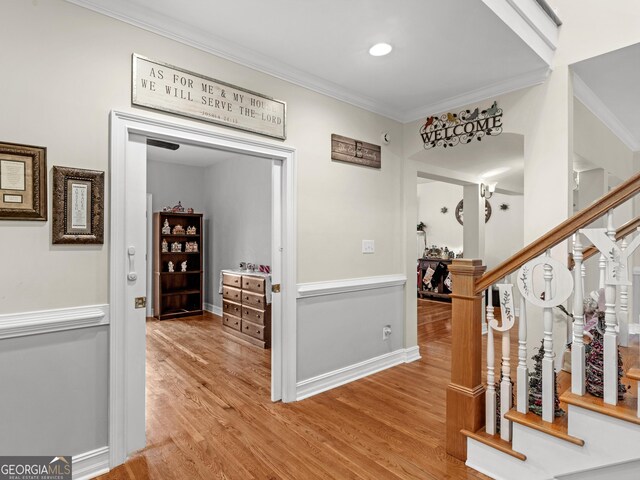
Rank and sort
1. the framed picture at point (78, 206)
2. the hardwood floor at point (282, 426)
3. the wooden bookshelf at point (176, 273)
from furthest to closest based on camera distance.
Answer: the wooden bookshelf at point (176, 273), the hardwood floor at point (282, 426), the framed picture at point (78, 206)

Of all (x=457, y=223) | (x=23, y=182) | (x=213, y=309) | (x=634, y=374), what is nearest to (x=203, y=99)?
(x=23, y=182)

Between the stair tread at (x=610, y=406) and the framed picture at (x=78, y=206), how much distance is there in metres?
2.56

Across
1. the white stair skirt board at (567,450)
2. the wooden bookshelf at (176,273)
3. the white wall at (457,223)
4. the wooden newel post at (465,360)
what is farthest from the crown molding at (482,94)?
the white wall at (457,223)

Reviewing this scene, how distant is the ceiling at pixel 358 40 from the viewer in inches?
81.7

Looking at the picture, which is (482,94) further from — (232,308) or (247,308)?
(232,308)

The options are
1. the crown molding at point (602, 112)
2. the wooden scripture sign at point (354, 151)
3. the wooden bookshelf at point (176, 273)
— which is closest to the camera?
the crown molding at point (602, 112)

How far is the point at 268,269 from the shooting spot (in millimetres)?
4750

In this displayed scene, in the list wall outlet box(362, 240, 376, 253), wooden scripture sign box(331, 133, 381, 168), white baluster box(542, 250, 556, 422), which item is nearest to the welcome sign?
wooden scripture sign box(331, 133, 381, 168)

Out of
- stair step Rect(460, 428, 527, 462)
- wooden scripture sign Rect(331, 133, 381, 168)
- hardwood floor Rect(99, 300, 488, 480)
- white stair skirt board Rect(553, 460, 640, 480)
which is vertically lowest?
hardwood floor Rect(99, 300, 488, 480)

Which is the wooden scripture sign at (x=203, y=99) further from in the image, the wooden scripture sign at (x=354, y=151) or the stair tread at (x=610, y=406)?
the stair tread at (x=610, y=406)

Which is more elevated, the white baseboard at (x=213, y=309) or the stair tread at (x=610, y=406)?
the stair tread at (x=610, y=406)

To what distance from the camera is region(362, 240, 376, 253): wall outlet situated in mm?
3452

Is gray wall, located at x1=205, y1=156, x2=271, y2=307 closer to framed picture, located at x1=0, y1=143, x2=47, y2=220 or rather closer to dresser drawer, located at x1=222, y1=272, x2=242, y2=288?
dresser drawer, located at x1=222, y1=272, x2=242, y2=288

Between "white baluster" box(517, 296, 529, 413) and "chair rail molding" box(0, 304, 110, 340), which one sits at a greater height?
"chair rail molding" box(0, 304, 110, 340)
